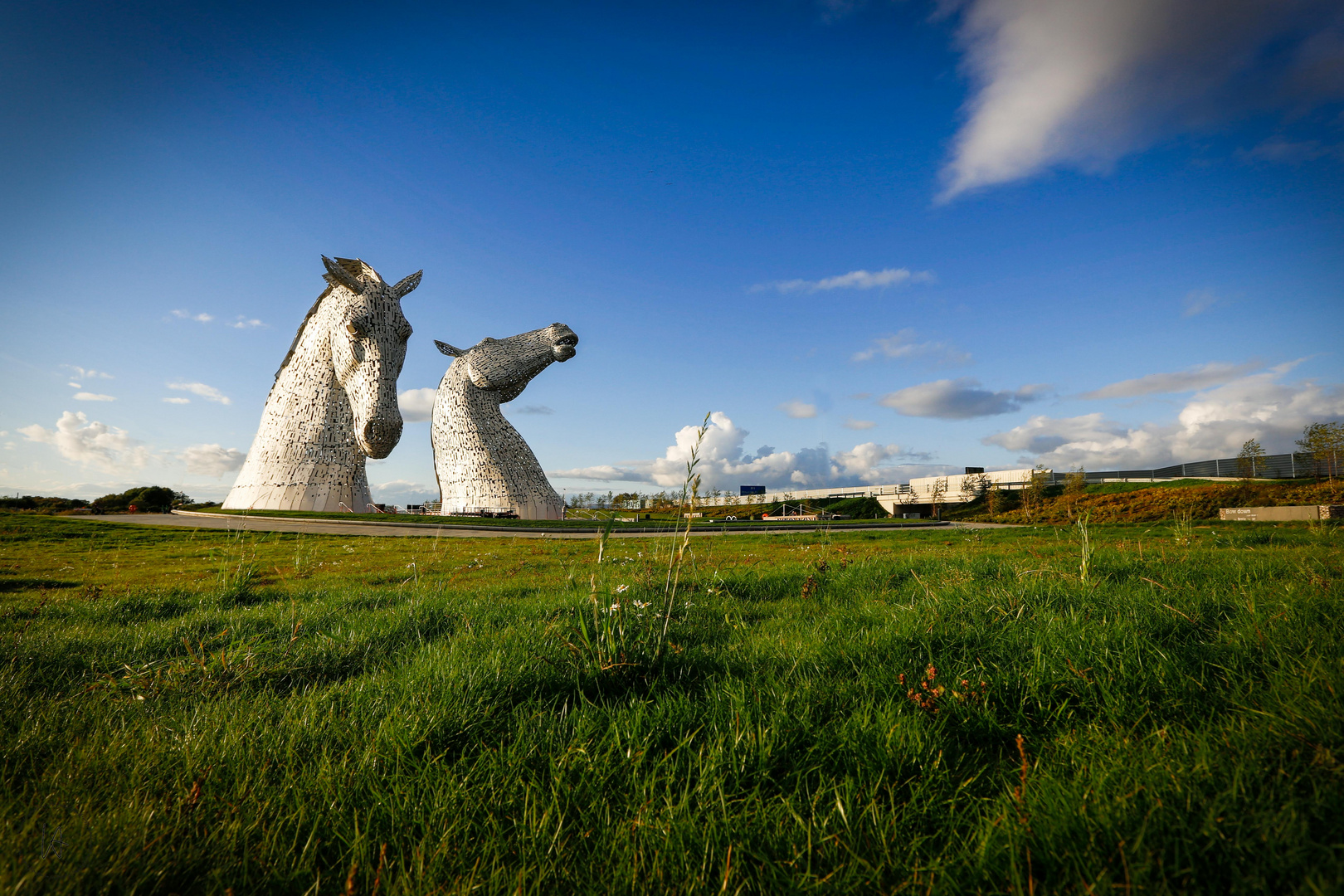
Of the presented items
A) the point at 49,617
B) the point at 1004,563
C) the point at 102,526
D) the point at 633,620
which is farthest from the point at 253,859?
the point at 102,526

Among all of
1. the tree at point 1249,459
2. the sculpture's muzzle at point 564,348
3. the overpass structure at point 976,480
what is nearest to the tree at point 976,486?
the overpass structure at point 976,480

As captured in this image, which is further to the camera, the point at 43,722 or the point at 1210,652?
the point at 1210,652

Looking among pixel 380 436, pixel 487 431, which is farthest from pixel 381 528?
pixel 487 431

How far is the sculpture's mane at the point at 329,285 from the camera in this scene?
26.9 meters

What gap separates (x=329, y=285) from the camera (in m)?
28.8

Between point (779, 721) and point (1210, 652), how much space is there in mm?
2213

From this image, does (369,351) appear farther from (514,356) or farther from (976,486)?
(976,486)

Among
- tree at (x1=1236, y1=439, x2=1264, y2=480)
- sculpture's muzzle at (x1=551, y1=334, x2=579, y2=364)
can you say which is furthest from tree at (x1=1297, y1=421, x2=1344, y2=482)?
sculpture's muzzle at (x1=551, y1=334, x2=579, y2=364)

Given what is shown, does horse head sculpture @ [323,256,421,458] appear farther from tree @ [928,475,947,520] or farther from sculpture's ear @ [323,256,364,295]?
tree @ [928,475,947,520]

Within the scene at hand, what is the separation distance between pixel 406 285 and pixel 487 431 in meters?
8.75

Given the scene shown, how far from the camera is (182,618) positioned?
4.50 meters

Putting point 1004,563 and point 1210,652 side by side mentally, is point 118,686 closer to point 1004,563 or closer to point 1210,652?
point 1210,652

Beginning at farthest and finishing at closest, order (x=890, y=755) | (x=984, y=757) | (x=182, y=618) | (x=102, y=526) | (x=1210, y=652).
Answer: (x=102, y=526) < (x=182, y=618) < (x=1210, y=652) < (x=984, y=757) < (x=890, y=755)

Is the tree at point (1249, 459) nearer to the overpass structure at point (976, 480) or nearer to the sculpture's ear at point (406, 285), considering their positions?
the overpass structure at point (976, 480)
